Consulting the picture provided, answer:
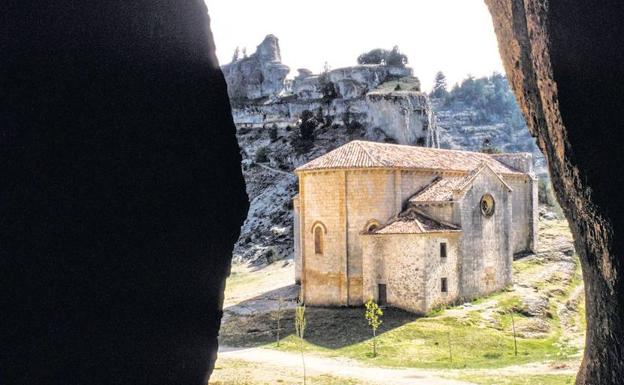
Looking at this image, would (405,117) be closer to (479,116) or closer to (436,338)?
(436,338)

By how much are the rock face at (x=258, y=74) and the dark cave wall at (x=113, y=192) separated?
9320 centimetres

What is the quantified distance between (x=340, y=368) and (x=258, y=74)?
272ft

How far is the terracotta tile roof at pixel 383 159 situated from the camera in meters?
33.2

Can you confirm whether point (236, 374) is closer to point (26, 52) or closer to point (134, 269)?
point (134, 269)

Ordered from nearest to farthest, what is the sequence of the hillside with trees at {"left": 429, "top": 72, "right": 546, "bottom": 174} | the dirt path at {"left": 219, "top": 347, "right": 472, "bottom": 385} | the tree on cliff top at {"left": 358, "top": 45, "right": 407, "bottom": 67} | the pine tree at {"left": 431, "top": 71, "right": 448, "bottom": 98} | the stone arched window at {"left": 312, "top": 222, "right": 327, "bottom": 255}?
the dirt path at {"left": 219, "top": 347, "right": 472, "bottom": 385} < the stone arched window at {"left": 312, "top": 222, "right": 327, "bottom": 255} < the tree on cliff top at {"left": 358, "top": 45, "right": 407, "bottom": 67} < the hillside with trees at {"left": 429, "top": 72, "right": 546, "bottom": 174} < the pine tree at {"left": 431, "top": 71, "right": 448, "bottom": 98}

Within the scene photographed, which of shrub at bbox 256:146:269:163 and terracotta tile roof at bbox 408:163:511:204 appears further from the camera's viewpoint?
shrub at bbox 256:146:269:163

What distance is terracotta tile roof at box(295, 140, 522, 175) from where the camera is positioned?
33188 mm

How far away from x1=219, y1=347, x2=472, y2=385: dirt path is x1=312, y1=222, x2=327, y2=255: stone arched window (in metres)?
8.13

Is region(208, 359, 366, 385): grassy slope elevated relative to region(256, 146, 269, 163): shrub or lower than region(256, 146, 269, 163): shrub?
lower

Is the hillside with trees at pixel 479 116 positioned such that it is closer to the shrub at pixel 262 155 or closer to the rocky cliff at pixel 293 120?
the rocky cliff at pixel 293 120

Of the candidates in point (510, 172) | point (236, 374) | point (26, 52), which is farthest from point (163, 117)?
point (510, 172)

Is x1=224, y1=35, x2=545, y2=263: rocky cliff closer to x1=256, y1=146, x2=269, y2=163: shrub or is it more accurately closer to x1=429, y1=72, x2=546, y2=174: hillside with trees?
x1=256, y1=146, x2=269, y2=163: shrub

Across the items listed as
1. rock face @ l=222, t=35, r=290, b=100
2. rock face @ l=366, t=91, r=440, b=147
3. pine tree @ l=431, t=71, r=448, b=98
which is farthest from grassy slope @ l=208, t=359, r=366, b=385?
pine tree @ l=431, t=71, r=448, b=98

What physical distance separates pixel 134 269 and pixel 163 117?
140cm
